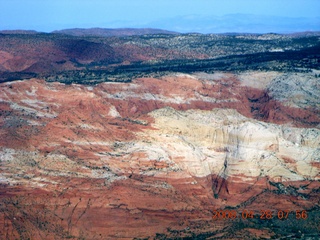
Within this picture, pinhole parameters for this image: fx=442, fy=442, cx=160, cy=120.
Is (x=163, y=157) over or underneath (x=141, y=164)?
over
